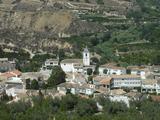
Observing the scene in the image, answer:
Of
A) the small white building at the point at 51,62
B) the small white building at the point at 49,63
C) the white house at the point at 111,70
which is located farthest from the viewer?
the small white building at the point at 51,62

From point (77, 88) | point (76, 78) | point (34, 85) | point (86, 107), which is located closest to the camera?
point (86, 107)

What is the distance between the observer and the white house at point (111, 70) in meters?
44.6

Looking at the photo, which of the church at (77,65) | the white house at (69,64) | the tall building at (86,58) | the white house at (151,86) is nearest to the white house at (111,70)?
the church at (77,65)

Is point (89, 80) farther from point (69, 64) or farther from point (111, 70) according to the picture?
point (69, 64)

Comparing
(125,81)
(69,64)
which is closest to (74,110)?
(125,81)

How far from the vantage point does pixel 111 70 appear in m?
44.8

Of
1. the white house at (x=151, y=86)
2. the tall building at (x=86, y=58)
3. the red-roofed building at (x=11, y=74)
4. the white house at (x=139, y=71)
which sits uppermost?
the tall building at (x=86, y=58)

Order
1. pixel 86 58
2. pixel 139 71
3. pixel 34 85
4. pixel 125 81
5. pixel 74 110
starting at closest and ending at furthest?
pixel 74 110 < pixel 34 85 < pixel 125 81 < pixel 139 71 < pixel 86 58

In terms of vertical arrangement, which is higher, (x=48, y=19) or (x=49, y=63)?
(x=48, y=19)

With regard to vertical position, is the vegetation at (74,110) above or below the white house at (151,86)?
above

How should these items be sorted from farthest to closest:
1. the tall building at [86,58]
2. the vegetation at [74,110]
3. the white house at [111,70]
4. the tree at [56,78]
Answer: the tall building at [86,58]
the white house at [111,70]
the tree at [56,78]
the vegetation at [74,110]

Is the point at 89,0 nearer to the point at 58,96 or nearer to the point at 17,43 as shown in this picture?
the point at 17,43

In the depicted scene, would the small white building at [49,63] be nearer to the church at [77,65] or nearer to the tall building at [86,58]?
the church at [77,65]

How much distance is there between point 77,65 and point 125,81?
537 centimetres
